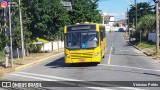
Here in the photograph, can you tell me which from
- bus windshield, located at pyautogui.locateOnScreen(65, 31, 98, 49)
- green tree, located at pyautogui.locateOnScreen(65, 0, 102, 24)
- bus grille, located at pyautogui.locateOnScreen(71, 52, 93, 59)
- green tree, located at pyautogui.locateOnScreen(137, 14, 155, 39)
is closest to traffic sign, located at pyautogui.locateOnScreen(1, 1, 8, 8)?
bus windshield, located at pyautogui.locateOnScreen(65, 31, 98, 49)

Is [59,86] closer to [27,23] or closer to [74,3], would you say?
[27,23]

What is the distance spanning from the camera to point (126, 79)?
16.7m

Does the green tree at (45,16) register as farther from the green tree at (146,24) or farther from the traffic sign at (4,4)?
the green tree at (146,24)

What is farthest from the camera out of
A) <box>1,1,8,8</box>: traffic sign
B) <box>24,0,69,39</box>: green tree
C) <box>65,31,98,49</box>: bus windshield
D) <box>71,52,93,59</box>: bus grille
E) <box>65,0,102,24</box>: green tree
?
<box>65,0,102,24</box>: green tree

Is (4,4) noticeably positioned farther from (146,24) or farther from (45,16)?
(146,24)

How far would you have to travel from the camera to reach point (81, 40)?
2386 cm

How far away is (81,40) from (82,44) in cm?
29

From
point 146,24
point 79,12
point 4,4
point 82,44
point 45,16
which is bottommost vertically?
point 82,44

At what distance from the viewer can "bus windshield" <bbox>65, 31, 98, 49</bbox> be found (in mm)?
23750

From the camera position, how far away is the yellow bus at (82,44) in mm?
23609

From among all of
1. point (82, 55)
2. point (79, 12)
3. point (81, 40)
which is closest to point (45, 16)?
point (81, 40)

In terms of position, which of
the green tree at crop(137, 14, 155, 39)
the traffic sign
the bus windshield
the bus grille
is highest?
the traffic sign

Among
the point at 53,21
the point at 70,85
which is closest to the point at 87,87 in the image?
the point at 70,85

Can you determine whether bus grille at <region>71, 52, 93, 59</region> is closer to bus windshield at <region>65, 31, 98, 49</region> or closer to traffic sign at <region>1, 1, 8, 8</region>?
bus windshield at <region>65, 31, 98, 49</region>
